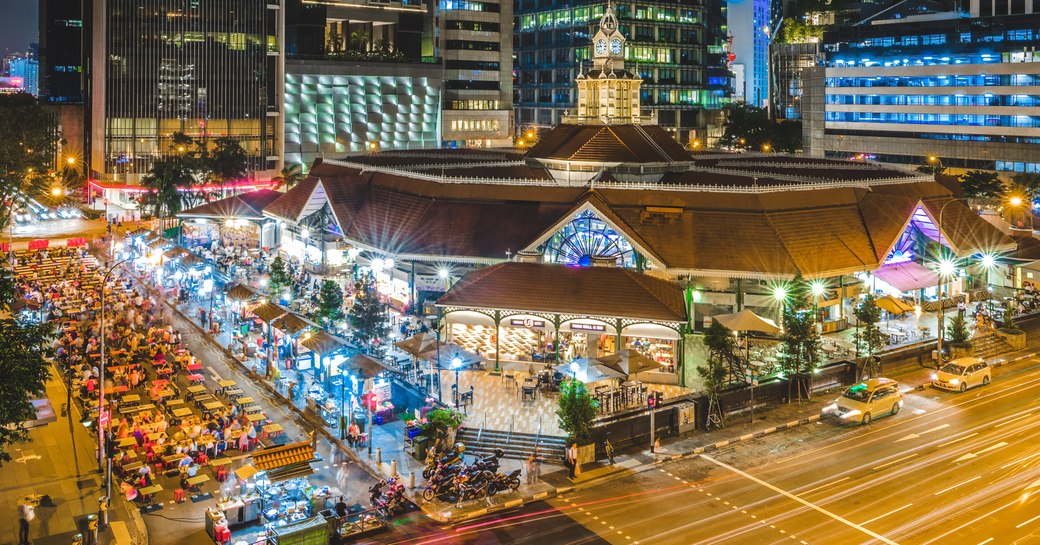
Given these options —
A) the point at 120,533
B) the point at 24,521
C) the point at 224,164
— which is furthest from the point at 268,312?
the point at 224,164

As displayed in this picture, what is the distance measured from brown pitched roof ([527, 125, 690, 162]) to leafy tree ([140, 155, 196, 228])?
44.9 meters

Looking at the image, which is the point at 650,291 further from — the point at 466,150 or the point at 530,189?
the point at 466,150

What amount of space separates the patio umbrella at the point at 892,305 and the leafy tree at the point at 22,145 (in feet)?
250

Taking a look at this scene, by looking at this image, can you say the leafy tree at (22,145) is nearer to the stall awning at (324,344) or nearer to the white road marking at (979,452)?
the stall awning at (324,344)

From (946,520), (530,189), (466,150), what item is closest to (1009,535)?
(946,520)

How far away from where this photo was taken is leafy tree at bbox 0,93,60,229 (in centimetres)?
9331

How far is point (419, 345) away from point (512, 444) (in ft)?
29.7

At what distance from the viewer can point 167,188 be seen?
344ft

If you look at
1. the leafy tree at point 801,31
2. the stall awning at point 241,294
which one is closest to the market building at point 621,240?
the stall awning at point 241,294

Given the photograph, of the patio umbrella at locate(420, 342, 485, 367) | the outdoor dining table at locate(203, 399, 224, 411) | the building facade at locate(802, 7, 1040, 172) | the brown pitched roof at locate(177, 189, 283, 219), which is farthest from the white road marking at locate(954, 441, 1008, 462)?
the building facade at locate(802, 7, 1040, 172)

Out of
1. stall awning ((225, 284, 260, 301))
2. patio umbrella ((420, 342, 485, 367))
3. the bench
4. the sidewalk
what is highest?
stall awning ((225, 284, 260, 301))

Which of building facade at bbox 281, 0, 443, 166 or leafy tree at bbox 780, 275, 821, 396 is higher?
building facade at bbox 281, 0, 443, 166

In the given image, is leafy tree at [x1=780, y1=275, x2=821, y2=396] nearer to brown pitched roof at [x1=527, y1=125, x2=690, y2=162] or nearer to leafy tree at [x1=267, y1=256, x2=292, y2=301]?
brown pitched roof at [x1=527, y1=125, x2=690, y2=162]

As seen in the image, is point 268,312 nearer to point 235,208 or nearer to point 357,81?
point 235,208
